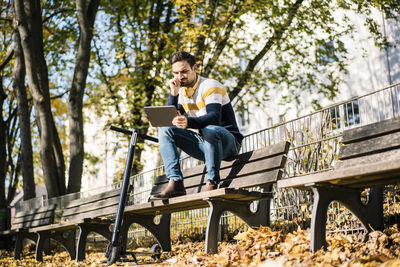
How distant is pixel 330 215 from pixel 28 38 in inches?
339

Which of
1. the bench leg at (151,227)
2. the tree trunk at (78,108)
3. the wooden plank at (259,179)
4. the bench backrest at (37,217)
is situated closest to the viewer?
the wooden plank at (259,179)

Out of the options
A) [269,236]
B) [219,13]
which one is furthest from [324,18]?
[269,236]

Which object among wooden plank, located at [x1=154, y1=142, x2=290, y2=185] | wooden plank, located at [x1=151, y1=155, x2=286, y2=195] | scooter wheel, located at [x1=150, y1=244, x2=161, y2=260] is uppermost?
wooden plank, located at [x1=154, y1=142, x2=290, y2=185]

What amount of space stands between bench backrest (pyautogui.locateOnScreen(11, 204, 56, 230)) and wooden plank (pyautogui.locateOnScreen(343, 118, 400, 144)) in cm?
695

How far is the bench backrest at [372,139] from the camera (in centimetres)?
384

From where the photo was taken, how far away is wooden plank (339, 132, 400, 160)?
382 cm

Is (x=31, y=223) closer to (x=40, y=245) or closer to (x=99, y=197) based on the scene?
(x=40, y=245)

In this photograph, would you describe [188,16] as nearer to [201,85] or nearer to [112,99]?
[112,99]

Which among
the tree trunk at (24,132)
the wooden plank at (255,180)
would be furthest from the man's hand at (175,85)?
the tree trunk at (24,132)

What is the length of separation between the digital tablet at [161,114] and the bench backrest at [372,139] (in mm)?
1570

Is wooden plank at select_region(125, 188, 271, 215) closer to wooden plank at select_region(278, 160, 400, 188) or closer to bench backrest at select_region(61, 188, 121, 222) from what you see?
wooden plank at select_region(278, 160, 400, 188)

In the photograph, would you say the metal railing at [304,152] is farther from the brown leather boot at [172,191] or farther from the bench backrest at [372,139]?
the brown leather boot at [172,191]

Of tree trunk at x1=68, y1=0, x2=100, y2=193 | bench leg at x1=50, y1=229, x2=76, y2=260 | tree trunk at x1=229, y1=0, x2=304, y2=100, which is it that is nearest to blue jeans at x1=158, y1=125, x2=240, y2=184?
bench leg at x1=50, y1=229, x2=76, y2=260

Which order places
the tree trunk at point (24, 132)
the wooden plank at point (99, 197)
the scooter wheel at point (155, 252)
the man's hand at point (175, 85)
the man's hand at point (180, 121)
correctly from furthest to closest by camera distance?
the tree trunk at point (24, 132), the wooden plank at point (99, 197), the scooter wheel at point (155, 252), the man's hand at point (175, 85), the man's hand at point (180, 121)
